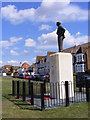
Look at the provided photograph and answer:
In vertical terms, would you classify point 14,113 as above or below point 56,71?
below

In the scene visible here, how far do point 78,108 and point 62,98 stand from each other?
7.40ft

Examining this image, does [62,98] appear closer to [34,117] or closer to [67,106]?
[67,106]

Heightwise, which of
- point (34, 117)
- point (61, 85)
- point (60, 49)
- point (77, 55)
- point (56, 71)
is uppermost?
point (77, 55)

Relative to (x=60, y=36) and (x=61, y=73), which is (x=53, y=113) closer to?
(x=61, y=73)

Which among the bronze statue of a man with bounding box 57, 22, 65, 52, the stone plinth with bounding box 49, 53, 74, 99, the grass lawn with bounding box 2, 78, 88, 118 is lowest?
the grass lawn with bounding box 2, 78, 88, 118

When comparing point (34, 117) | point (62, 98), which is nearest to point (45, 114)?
point (34, 117)

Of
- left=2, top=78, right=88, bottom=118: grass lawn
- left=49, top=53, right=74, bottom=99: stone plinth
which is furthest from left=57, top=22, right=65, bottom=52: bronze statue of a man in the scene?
left=2, top=78, right=88, bottom=118: grass lawn

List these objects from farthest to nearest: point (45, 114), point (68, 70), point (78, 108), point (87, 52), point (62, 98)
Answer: point (87, 52)
point (68, 70)
point (62, 98)
point (78, 108)
point (45, 114)

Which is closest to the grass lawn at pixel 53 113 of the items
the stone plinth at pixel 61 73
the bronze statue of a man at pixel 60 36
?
the stone plinth at pixel 61 73

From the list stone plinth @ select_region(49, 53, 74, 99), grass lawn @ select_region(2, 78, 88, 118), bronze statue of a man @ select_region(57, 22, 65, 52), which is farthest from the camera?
bronze statue of a man @ select_region(57, 22, 65, 52)

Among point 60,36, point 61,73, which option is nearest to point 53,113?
point 61,73

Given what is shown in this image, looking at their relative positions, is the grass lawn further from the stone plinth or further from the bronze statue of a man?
the bronze statue of a man

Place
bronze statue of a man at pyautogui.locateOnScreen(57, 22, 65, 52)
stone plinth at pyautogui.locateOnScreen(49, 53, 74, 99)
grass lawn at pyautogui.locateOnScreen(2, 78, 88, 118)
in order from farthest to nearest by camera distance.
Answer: bronze statue of a man at pyautogui.locateOnScreen(57, 22, 65, 52) < stone plinth at pyautogui.locateOnScreen(49, 53, 74, 99) < grass lawn at pyautogui.locateOnScreen(2, 78, 88, 118)

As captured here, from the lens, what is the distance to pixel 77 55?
5497 centimetres
